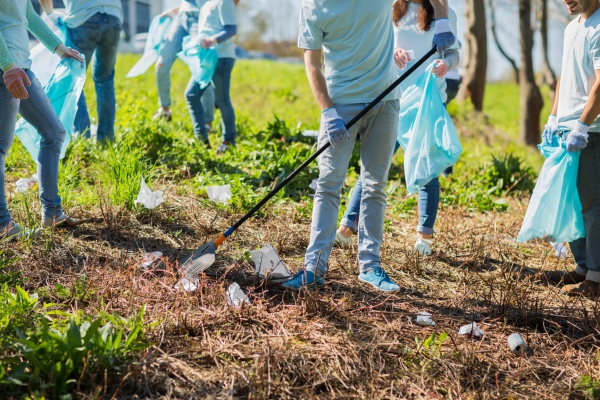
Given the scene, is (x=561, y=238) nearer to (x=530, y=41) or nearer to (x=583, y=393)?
(x=583, y=393)

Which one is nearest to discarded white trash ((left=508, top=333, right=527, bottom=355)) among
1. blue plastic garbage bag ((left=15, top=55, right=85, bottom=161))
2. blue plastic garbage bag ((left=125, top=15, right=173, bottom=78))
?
blue plastic garbage bag ((left=15, top=55, right=85, bottom=161))

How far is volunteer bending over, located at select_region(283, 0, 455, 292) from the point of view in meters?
3.16

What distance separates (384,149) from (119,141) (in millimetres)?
2782

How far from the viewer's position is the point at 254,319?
296 centimetres

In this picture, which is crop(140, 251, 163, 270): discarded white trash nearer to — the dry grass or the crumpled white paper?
the dry grass

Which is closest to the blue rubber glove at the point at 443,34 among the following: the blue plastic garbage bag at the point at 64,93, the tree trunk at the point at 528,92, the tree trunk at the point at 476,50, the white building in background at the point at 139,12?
the blue plastic garbage bag at the point at 64,93

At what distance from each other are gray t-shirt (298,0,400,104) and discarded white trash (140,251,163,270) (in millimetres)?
1324

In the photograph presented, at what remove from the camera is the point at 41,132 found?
3740 millimetres

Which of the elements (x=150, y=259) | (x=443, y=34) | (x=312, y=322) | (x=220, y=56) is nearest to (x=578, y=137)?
(x=443, y=34)

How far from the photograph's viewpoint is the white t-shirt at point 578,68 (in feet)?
11.3

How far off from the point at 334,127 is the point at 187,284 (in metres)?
1.08

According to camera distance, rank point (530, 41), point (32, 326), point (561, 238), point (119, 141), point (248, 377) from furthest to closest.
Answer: point (530, 41) → point (119, 141) → point (561, 238) → point (32, 326) → point (248, 377)

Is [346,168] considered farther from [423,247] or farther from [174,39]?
[174,39]

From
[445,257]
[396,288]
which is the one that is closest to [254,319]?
[396,288]
